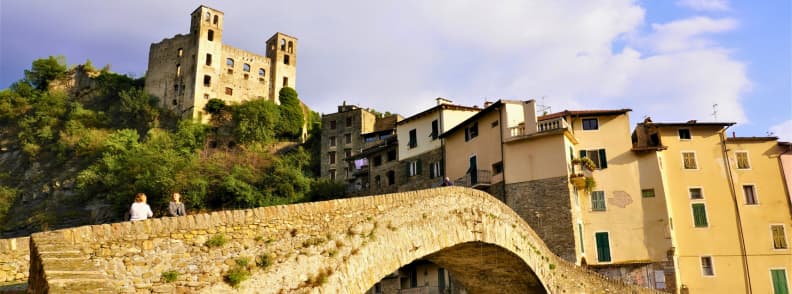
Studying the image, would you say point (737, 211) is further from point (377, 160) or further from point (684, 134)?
point (377, 160)

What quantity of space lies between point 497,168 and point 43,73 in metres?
61.7

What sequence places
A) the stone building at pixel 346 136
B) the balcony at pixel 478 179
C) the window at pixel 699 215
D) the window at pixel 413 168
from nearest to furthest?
the window at pixel 699 215
the balcony at pixel 478 179
the window at pixel 413 168
the stone building at pixel 346 136

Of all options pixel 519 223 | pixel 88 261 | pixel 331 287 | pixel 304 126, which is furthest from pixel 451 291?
pixel 304 126

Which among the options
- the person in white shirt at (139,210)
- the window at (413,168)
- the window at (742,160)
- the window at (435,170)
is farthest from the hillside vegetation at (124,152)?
the person in white shirt at (139,210)

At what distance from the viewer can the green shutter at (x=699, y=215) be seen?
29.7 meters

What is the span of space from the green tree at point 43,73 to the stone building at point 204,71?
12.3m

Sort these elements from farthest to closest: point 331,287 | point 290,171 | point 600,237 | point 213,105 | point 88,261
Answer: point 213,105 < point 290,171 < point 600,237 < point 331,287 < point 88,261

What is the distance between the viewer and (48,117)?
209 ft

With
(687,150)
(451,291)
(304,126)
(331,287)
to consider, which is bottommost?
(451,291)

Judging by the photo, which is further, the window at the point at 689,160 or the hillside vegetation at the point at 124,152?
the hillside vegetation at the point at 124,152

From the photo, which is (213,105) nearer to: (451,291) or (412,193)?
(451,291)

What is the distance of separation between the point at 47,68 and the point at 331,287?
71749 mm

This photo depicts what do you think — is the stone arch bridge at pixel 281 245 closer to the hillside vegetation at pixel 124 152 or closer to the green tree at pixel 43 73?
the hillside vegetation at pixel 124 152

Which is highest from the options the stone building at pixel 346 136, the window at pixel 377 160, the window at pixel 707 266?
the stone building at pixel 346 136
